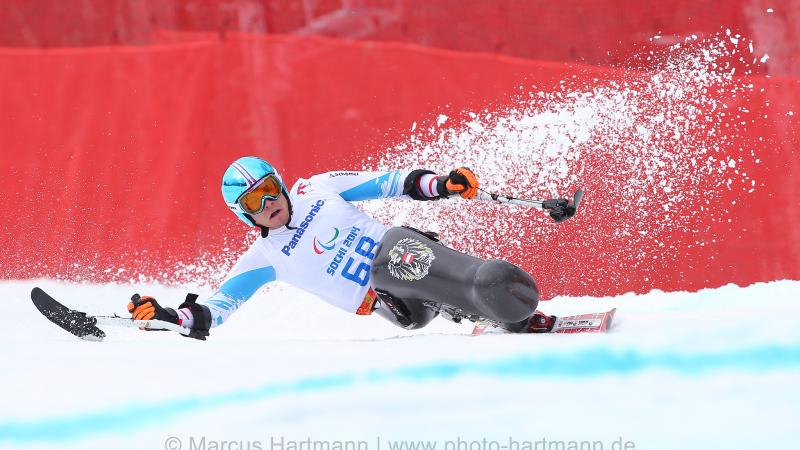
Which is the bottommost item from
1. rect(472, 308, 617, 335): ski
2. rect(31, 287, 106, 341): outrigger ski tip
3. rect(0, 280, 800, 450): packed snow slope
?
rect(0, 280, 800, 450): packed snow slope

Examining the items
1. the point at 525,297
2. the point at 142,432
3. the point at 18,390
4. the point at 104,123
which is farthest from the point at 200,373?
the point at 104,123

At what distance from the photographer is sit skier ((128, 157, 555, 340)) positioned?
3.36m

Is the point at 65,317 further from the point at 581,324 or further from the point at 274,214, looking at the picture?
the point at 581,324

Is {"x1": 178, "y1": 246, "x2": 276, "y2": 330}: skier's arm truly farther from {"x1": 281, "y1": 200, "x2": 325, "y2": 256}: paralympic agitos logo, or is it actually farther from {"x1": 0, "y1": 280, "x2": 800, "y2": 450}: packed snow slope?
{"x1": 0, "y1": 280, "x2": 800, "y2": 450}: packed snow slope

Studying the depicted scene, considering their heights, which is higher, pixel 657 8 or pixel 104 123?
pixel 657 8

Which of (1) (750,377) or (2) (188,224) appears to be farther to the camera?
(2) (188,224)

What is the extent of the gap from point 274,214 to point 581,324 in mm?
1302

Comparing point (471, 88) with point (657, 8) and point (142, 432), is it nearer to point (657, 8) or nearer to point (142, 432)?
point (657, 8)

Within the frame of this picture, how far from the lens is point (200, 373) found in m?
2.54

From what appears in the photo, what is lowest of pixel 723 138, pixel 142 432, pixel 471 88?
pixel 142 432

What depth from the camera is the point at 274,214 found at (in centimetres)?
363

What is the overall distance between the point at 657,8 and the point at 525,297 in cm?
278

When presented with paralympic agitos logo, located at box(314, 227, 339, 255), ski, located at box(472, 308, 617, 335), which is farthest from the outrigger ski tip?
ski, located at box(472, 308, 617, 335)

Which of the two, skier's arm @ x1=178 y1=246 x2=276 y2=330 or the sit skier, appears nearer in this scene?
the sit skier
